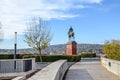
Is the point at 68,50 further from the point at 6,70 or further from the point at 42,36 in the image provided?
the point at 6,70

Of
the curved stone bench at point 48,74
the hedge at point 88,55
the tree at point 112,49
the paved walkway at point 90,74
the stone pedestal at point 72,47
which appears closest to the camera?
the curved stone bench at point 48,74

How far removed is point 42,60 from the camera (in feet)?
141

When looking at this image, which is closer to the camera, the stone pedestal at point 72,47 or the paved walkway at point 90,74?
the paved walkway at point 90,74

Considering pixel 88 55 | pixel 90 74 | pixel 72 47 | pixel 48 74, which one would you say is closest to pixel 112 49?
pixel 72 47

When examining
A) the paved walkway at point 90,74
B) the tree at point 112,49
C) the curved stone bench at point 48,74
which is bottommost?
the paved walkway at point 90,74

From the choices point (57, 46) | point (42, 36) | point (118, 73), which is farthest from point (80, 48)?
point (118, 73)

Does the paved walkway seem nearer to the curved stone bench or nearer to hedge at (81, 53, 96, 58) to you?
the curved stone bench

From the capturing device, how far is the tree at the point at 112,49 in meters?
36.2

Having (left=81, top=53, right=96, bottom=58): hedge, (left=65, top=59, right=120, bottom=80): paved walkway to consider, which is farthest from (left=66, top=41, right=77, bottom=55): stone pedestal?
(left=65, top=59, right=120, bottom=80): paved walkway

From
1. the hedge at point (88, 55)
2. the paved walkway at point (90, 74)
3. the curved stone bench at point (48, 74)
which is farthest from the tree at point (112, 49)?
the curved stone bench at point (48, 74)

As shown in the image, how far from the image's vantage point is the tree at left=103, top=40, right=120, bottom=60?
1427 inches

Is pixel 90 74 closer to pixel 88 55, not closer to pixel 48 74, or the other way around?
pixel 48 74

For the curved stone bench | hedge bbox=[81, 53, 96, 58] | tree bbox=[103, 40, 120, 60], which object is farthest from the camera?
hedge bbox=[81, 53, 96, 58]

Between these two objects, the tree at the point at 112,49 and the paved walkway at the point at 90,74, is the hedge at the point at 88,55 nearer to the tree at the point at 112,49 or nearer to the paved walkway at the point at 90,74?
the tree at the point at 112,49
